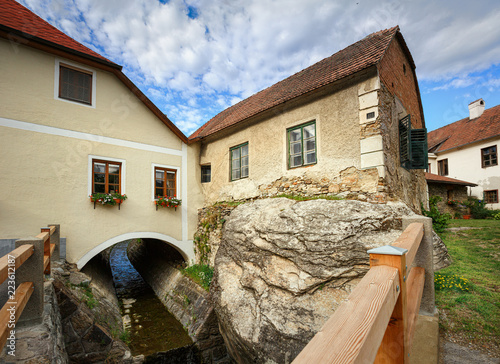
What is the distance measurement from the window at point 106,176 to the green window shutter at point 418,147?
8764mm

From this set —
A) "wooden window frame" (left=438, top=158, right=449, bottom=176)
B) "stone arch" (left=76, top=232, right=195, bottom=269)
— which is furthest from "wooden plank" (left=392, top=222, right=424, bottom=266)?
"wooden window frame" (left=438, top=158, right=449, bottom=176)

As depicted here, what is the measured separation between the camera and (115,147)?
26.1ft

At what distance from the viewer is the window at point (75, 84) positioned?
7.24 m

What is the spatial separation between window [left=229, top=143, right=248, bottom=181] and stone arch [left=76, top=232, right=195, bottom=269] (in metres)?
3.14

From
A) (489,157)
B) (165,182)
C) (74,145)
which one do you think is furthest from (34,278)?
(489,157)

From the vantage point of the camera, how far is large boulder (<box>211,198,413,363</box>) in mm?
4215

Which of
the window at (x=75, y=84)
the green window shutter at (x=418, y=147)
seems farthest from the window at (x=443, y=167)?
the window at (x=75, y=84)

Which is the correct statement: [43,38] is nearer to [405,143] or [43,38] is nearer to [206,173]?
[206,173]

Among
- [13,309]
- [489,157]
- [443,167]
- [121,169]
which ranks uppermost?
[489,157]

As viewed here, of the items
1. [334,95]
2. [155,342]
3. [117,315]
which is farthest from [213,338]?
[334,95]

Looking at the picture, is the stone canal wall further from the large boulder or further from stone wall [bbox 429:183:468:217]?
stone wall [bbox 429:183:468:217]

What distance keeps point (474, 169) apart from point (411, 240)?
2163 cm

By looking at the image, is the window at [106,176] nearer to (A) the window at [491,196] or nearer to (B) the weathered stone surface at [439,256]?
(B) the weathered stone surface at [439,256]

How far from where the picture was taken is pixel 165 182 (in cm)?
905
